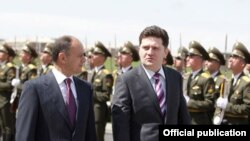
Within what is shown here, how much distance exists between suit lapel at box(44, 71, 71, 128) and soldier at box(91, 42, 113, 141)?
5364 mm

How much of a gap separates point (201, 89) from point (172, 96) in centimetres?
349

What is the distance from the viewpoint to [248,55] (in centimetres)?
775

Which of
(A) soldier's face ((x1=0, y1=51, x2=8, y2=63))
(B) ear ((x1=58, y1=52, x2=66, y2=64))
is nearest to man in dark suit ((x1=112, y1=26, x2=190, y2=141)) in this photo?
(B) ear ((x1=58, y1=52, x2=66, y2=64))

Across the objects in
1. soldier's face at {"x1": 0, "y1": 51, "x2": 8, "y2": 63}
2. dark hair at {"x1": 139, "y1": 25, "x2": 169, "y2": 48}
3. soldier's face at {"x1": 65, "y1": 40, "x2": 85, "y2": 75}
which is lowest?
soldier's face at {"x1": 0, "y1": 51, "x2": 8, "y2": 63}

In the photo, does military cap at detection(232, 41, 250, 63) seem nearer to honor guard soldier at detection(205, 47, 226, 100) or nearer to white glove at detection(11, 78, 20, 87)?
honor guard soldier at detection(205, 47, 226, 100)

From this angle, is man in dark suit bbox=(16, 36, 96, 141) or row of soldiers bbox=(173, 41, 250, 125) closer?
man in dark suit bbox=(16, 36, 96, 141)

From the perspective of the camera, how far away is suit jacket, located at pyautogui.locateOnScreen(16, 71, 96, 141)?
12.9 ft

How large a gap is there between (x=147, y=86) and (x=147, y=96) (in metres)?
0.09

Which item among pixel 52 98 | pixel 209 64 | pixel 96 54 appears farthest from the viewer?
pixel 96 54

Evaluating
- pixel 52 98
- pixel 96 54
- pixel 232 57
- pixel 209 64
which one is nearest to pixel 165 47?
pixel 52 98

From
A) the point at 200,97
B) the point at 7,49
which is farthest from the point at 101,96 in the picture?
the point at 7,49

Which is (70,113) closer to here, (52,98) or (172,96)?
(52,98)

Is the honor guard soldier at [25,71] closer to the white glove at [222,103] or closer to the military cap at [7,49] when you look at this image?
the military cap at [7,49]

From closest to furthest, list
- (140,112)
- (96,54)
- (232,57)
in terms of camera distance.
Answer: (140,112) → (232,57) → (96,54)
